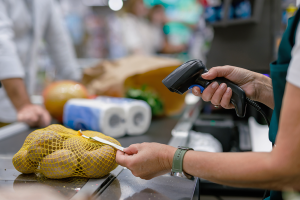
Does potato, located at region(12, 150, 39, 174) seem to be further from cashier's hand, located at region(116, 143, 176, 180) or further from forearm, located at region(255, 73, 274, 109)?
forearm, located at region(255, 73, 274, 109)

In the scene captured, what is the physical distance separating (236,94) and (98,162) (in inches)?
18.7

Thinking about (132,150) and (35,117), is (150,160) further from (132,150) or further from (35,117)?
(35,117)

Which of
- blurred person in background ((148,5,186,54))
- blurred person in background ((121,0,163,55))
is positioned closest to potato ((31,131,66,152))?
blurred person in background ((121,0,163,55))

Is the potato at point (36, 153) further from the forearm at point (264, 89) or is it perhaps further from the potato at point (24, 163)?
the forearm at point (264, 89)

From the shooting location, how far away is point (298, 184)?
1.79ft

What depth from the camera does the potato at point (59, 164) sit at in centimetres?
74

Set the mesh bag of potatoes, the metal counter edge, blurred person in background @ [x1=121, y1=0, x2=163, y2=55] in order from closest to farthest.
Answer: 1. the mesh bag of potatoes
2. the metal counter edge
3. blurred person in background @ [x1=121, y1=0, x2=163, y2=55]

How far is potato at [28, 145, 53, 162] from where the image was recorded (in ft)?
2.52

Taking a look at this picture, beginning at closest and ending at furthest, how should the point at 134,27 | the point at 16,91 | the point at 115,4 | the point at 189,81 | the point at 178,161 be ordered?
the point at 178,161
the point at 189,81
the point at 16,91
the point at 134,27
the point at 115,4

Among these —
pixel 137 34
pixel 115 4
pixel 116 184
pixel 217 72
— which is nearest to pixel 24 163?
pixel 116 184

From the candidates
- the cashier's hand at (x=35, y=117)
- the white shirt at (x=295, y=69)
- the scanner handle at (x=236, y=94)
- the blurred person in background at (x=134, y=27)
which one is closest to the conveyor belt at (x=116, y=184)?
the scanner handle at (x=236, y=94)

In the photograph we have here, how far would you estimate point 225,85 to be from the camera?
33.8 inches

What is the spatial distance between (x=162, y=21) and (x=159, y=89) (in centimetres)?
275

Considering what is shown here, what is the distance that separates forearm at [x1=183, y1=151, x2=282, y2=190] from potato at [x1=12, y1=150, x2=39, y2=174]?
46 cm
